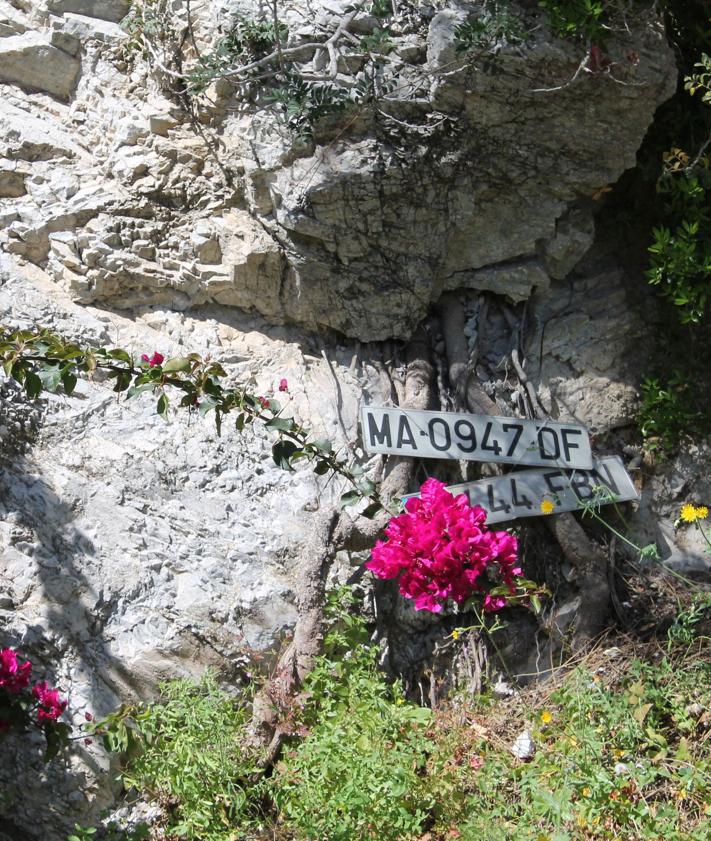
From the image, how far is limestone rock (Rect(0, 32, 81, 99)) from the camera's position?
3.48 m

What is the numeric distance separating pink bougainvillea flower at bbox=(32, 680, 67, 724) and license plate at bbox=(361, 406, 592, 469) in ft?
4.27

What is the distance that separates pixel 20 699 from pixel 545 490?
6.22ft

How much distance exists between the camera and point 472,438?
325 centimetres

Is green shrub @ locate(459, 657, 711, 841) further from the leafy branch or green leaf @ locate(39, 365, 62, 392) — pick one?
green leaf @ locate(39, 365, 62, 392)

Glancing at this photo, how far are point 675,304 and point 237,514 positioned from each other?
74.3 inches

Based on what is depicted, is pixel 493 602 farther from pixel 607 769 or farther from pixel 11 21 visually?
pixel 11 21

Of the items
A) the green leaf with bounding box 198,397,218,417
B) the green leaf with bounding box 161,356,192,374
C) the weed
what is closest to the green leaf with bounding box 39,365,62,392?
the green leaf with bounding box 161,356,192,374

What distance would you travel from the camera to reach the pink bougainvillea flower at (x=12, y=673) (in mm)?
2613

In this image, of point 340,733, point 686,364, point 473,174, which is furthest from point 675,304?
point 340,733

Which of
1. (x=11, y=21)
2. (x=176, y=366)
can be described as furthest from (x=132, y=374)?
(x=11, y=21)

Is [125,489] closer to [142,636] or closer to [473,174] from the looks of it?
[142,636]

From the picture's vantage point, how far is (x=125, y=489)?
308 cm

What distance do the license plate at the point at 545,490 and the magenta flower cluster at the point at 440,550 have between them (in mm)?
579

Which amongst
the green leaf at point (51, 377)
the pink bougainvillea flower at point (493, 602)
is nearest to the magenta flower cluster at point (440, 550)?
the pink bougainvillea flower at point (493, 602)
